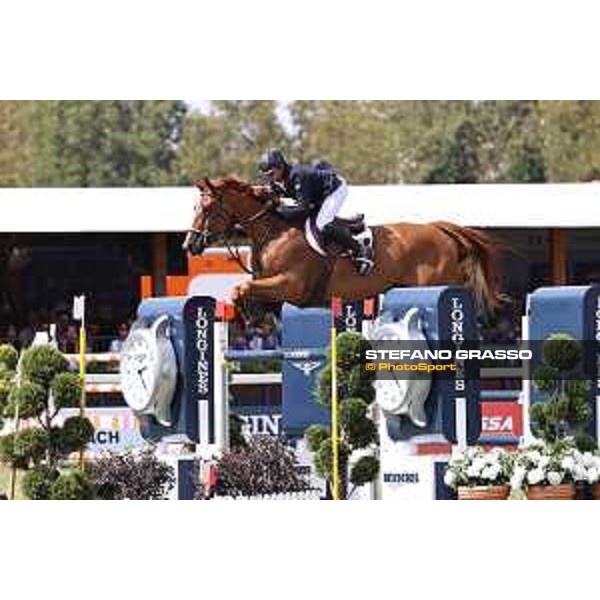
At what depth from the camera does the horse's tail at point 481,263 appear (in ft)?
36.8

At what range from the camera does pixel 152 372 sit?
1120 centimetres

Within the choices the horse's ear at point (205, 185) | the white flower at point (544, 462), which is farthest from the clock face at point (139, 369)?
the white flower at point (544, 462)

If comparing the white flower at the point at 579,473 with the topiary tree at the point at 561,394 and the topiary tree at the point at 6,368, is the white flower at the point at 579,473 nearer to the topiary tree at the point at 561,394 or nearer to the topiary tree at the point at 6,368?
the topiary tree at the point at 561,394

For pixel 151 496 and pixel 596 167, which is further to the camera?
pixel 596 167

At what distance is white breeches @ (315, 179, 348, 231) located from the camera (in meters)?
11.2

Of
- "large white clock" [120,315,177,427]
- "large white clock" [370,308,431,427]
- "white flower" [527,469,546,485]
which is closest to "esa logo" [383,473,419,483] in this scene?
"large white clock" [370,308,431,427]

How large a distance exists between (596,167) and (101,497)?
17.9 m

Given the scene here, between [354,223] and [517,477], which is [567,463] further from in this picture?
[354,223]

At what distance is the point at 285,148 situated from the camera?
107 feet

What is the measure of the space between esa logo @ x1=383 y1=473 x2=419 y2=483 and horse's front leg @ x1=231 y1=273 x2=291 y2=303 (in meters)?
1.00
